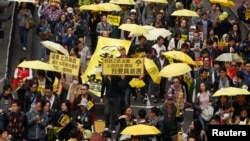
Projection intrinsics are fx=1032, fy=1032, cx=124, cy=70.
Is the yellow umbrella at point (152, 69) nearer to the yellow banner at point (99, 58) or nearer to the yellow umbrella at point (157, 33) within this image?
the yellow banner at point (99, 58)

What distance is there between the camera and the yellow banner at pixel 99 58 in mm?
23547

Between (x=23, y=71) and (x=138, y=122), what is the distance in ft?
13.1

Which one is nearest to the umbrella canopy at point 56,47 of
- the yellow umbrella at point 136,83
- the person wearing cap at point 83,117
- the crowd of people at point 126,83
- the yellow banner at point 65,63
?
the crowd of people at point 126,83

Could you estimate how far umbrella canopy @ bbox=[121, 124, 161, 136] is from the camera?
18423 mm

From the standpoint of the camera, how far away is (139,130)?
18484 millimetres

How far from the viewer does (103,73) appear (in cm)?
2181

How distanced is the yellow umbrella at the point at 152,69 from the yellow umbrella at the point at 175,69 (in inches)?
44.3

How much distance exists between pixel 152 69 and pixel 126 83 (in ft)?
5.72

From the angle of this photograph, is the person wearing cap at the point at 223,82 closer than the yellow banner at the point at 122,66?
No

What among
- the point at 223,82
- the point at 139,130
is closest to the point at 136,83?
the point at 223,82

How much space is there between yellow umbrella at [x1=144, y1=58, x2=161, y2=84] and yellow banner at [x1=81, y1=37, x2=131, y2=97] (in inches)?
35.4

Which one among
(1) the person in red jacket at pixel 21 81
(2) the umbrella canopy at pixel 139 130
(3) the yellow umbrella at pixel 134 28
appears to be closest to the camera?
(2) the umbrella canopy at pixel 139 130

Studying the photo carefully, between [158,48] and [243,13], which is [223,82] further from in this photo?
[243,13]

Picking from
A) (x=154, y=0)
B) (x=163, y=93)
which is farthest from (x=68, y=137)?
(x=154, y=0)
